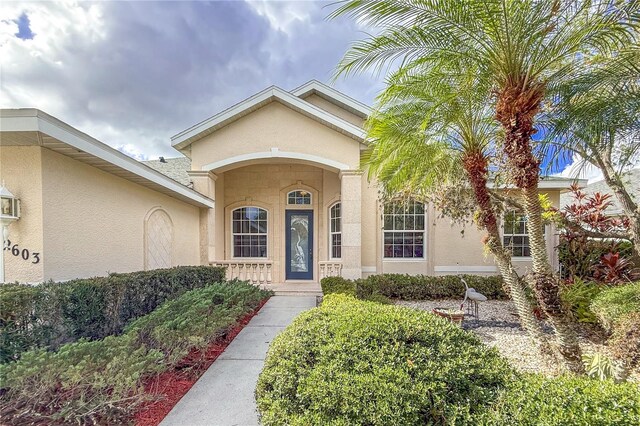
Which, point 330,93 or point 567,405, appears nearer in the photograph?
point 567,405

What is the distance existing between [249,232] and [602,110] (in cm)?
1112

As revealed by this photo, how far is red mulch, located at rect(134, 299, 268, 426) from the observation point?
322 centimetres

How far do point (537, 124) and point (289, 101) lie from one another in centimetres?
683

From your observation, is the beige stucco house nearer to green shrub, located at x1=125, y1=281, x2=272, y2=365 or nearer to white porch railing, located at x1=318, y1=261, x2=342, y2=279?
white porch railing, located at x1=318, y1=261, x2=342, y2=279

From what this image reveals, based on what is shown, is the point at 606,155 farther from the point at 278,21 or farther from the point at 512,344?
the point at 278,21

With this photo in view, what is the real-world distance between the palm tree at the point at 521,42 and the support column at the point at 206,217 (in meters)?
7.40

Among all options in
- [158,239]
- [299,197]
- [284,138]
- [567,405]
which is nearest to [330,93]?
[284,138]

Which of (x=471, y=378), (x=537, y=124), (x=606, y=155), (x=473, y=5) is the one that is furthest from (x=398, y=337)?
(x=606, y=155)

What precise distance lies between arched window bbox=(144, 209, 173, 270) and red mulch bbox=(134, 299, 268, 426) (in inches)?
135

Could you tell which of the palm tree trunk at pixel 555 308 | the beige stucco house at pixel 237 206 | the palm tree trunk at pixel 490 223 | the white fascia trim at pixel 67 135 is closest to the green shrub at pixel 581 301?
the palm tree trunk at pixel 490 223

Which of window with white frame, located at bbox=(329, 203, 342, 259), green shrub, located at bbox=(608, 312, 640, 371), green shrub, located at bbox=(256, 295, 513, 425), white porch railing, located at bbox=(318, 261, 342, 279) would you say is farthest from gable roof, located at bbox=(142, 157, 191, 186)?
green shrub, located at bbox=(608, 312, 640, 371)

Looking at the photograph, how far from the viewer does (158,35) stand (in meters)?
7.57

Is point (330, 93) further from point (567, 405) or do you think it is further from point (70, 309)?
point (567, 405)

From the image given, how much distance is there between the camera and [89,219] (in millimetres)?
5566
